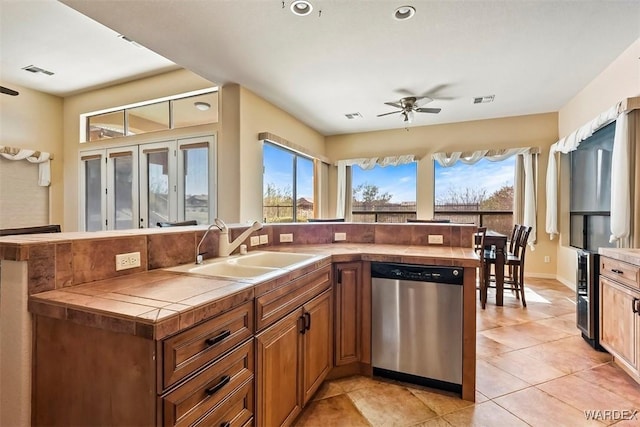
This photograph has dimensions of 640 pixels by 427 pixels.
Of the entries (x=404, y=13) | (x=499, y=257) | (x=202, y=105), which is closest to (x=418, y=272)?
(x=404, y=13)

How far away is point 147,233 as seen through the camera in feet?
5.03

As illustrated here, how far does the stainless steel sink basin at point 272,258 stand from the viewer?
2.03 m

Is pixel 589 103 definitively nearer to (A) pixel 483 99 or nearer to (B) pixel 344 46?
(A) pixel 483 99

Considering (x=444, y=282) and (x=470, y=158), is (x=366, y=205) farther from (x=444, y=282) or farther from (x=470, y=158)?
(x=444, y=282)

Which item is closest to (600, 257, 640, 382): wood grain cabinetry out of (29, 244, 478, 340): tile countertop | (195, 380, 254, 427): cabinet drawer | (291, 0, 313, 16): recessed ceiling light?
(29, 244, 478, 340): tile countertop

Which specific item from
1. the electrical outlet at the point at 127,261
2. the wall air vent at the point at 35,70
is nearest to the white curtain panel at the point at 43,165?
the wall air vent at the point at 35,70

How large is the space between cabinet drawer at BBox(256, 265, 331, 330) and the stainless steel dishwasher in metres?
0.42

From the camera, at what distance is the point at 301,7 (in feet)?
7.93

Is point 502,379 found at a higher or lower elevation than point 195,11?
lower

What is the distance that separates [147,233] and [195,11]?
1961 mm

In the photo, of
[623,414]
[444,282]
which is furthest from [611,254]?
[444,282]

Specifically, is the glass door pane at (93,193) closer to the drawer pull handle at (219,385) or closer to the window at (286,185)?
the window at (286,185)

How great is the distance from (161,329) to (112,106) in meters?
5.61

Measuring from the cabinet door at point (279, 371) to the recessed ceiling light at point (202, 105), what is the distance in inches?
150
